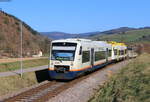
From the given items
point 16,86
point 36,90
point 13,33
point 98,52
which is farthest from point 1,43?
point 36,90

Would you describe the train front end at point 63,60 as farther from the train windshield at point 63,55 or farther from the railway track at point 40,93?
the railway track at point 40,93

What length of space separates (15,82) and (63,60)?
470 centimetres

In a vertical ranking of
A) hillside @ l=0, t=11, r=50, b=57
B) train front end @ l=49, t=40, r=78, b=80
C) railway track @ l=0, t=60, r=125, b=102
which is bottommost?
railway track @ l=0, t=60, r=125, b=102

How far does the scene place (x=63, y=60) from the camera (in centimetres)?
2420

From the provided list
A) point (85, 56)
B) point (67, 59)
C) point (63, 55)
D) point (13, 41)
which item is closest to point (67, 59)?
point (67, 59)

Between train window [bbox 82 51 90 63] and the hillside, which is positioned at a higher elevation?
the hillside

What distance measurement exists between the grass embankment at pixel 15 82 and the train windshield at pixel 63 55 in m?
3.86

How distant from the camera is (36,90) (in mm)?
20891

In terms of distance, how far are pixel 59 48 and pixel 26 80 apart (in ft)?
15.8

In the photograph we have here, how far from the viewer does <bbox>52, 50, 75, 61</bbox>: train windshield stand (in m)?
24.2

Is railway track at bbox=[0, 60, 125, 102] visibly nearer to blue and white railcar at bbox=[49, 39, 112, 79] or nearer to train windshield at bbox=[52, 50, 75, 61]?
blue and white railcar at bbox=[49, 39, 112, 79]

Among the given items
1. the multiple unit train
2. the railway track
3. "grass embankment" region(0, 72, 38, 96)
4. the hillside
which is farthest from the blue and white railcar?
the hillside

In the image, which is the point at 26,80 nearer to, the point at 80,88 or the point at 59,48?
the point at 59,48

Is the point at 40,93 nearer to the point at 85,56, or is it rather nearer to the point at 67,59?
the point at 67,59
